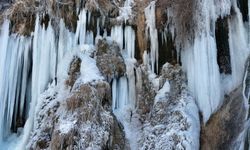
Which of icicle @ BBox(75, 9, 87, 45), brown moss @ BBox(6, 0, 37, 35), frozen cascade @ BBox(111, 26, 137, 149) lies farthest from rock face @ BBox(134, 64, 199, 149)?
brown moss @ BBox(6, 0, 37, 35)

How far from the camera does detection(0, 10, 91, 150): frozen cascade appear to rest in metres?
14.4

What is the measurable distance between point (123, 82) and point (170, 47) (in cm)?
161

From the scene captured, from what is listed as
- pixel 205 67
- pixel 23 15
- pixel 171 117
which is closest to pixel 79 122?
pixel 171 117

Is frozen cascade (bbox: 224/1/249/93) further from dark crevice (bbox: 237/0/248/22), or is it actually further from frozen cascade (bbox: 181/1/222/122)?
frozen cascade (bbox: 181/1/222/122)

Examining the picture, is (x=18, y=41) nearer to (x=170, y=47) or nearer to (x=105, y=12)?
(x=105, y=12)

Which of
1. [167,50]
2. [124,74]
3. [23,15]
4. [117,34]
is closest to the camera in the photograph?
[124,74]

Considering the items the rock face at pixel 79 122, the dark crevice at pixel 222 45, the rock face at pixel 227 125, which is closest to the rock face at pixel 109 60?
the rock face at pixel 79 122

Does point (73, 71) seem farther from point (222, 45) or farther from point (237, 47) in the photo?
point (237, 47)

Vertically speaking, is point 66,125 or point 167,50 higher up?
point 167,50

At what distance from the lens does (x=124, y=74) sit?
46.6ft

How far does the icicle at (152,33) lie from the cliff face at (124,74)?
0.03 meters

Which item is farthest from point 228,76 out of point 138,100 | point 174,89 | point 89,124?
A: point 89,124

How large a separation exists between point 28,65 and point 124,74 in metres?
2.76

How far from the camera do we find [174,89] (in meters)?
13.5
